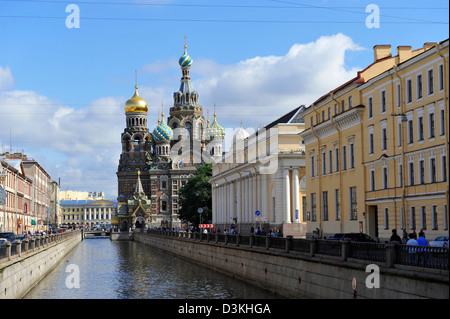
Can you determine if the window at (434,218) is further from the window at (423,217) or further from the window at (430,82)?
the window at (430,82)

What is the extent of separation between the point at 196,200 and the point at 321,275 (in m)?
86.1

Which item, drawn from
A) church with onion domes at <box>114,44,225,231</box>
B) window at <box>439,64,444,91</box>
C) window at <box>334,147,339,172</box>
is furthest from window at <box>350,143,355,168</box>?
church with onion domes at <box>114,44,225,231</box>

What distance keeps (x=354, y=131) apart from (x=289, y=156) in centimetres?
1795

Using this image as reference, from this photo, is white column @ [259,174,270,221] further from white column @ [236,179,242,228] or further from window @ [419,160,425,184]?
window @ [419,160,425,184]

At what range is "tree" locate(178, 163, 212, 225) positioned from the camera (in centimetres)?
10956

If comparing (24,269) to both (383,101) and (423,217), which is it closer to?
(423,217)

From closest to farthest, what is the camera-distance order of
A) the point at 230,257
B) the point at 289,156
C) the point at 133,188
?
the point at 230,257, the point at 289,156, the point at 133,188

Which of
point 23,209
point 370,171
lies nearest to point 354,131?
point 370,171

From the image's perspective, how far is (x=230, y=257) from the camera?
42812mm

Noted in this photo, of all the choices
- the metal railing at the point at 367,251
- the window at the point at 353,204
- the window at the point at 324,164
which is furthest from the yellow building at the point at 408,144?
the metal railing at the point at 367,251

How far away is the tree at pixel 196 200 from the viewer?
110m

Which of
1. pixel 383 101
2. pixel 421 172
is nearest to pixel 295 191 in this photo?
pixel 383 101
